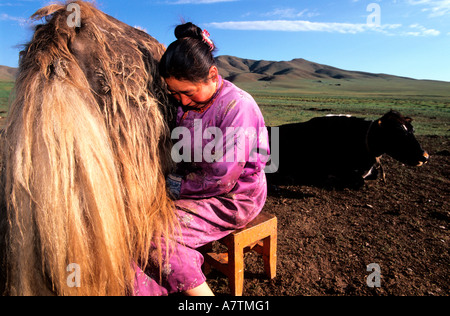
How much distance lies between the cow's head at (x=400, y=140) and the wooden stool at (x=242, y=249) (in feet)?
10.9

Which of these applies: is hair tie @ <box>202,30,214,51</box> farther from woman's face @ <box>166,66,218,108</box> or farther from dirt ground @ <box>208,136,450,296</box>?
dirt ground @ <box>208,136,450,296</box>

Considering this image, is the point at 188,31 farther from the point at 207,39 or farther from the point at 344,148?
the point at 344,148

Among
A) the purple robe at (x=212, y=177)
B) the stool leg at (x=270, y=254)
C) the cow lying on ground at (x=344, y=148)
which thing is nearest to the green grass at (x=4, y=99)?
the purple robe at (x=212, y=177)

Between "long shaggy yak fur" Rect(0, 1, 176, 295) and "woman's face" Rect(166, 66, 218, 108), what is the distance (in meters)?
0.17

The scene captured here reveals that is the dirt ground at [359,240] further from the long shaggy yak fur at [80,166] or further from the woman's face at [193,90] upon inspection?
the woman's face at [193,90]

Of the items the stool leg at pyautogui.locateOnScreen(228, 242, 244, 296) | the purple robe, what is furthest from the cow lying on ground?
the purple robe

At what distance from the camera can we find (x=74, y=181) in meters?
1.40

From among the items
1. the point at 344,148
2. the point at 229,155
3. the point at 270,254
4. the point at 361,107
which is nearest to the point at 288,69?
the point at 361,107

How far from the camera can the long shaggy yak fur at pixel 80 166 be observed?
1.38 m

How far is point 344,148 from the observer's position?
527 cm

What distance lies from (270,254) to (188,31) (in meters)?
1.81

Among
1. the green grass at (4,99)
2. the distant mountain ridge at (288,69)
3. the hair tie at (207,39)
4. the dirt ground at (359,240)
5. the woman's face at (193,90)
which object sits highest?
the distant mountain ridge at (288,69)
